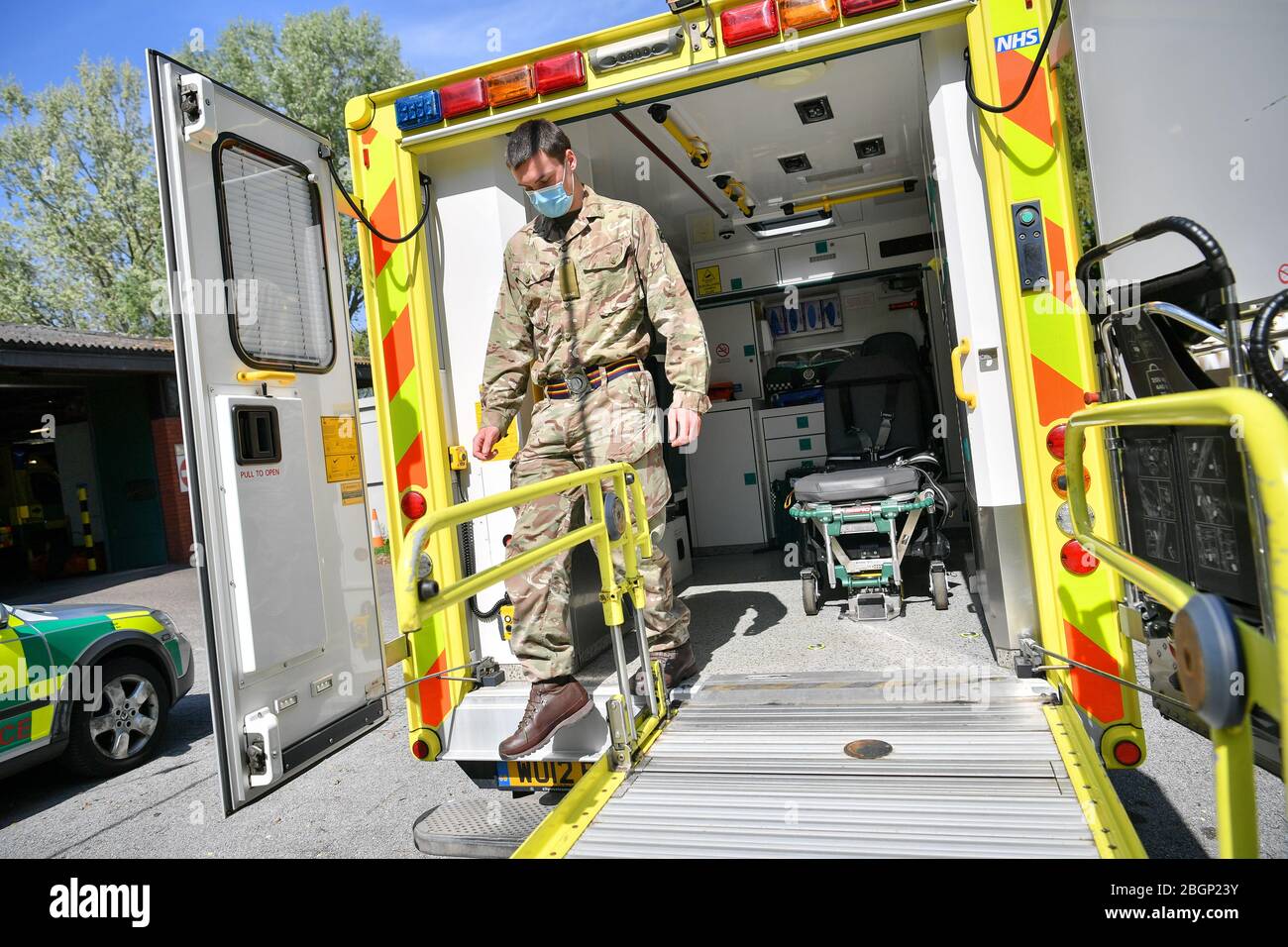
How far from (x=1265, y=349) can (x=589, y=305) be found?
2.05m

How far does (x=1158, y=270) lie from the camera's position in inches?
123

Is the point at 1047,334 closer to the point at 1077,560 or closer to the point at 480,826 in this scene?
the point at 1077,560

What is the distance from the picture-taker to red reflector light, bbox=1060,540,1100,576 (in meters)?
2.47

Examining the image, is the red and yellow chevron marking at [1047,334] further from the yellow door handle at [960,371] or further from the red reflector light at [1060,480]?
the yellow door handle at [960,371]

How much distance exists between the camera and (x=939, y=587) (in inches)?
173

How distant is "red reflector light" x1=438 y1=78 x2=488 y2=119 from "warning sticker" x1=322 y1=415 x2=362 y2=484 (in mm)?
1151

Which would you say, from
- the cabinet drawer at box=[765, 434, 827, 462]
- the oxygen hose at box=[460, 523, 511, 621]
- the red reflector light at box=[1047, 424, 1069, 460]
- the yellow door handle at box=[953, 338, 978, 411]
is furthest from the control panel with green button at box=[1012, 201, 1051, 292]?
the cabinet drawer at box=[765, 434, 827, 462]

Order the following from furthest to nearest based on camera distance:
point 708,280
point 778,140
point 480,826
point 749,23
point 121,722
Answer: point 708,280 < point 121,722 < point 778,140 < point 480,826 < point 749,23

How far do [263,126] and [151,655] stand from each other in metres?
3.81

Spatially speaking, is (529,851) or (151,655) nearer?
(529,851)

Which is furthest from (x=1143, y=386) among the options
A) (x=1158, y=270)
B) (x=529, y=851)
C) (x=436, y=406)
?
(x=436, y=406)

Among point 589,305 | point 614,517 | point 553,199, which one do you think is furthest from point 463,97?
point 614,517

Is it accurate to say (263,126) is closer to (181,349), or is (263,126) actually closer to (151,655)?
(181,349)

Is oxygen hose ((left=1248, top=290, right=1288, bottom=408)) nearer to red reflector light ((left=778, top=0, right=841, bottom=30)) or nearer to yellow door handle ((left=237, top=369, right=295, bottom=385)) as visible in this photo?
red reflector light ((left=778, top=0, right=841, bottom=30))
